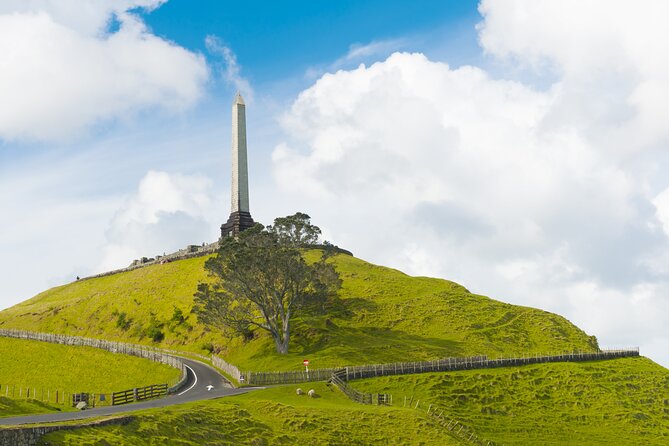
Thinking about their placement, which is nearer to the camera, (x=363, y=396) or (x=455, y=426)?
(x=455, y=426)

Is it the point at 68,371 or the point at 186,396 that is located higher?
the point at 68,371

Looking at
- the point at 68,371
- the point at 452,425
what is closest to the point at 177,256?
the point at 68,371

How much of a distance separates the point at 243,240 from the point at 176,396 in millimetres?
27483

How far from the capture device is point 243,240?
87625 mm

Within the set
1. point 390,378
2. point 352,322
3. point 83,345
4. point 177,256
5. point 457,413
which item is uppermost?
point 177,256

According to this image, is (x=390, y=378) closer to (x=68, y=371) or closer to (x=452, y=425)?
(x=452, y=425)

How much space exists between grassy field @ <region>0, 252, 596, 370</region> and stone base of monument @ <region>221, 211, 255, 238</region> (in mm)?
9815

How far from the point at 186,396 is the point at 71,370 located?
123ft

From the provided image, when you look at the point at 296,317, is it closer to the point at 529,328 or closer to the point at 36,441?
the point at 529,328

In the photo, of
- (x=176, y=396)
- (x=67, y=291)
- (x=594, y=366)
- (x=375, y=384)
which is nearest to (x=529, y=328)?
(x=594, y=366)

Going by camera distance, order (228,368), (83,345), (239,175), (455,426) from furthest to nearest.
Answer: (239,175) < (83,345) < (228,368) < (455,426)

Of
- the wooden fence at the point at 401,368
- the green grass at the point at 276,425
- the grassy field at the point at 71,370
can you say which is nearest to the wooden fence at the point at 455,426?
the green grass at the point at 276,425

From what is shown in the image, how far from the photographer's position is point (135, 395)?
199ft

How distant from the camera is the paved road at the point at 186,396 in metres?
44.9
